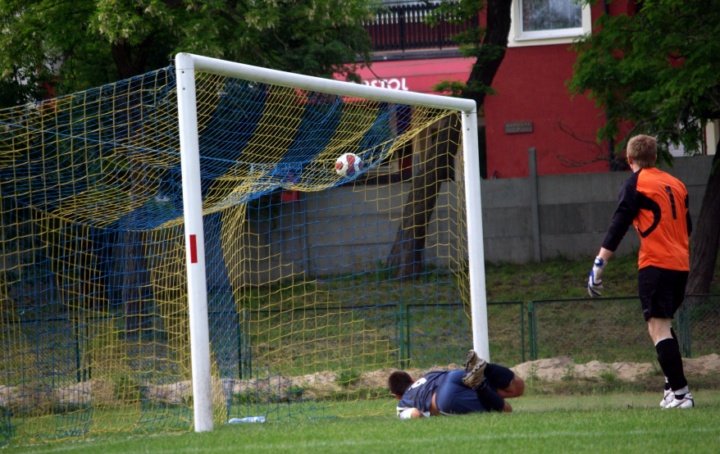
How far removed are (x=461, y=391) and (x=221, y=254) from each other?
15.6 ft

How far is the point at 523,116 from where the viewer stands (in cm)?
2511

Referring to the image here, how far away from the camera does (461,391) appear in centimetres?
904

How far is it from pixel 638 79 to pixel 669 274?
9.16 m

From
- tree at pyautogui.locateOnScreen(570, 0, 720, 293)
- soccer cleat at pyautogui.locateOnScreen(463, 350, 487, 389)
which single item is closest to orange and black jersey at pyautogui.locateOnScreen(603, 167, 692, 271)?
soccer cleat at pyautogui.locateOnScreen(463, 350, 487, 389)

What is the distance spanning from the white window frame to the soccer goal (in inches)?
349

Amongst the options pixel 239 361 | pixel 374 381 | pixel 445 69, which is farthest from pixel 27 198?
pixel 445 69

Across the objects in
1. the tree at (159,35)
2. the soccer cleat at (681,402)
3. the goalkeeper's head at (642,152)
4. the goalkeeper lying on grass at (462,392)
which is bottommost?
the soccer cleat at (681,402)

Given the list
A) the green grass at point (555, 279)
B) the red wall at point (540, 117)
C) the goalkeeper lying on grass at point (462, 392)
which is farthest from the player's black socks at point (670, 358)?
the red wall at point (540, 117)

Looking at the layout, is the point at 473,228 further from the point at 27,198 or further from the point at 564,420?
the point at 27,198

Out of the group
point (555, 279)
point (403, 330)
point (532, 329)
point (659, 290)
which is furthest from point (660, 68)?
point (659, 290)

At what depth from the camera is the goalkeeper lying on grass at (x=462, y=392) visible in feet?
29.5

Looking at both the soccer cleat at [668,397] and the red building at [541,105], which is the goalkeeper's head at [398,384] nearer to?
the soccer cleat at [668,397]

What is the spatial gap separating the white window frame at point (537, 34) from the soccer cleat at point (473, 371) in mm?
16920

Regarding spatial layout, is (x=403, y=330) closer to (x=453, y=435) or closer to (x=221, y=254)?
(x=221, y=254)
